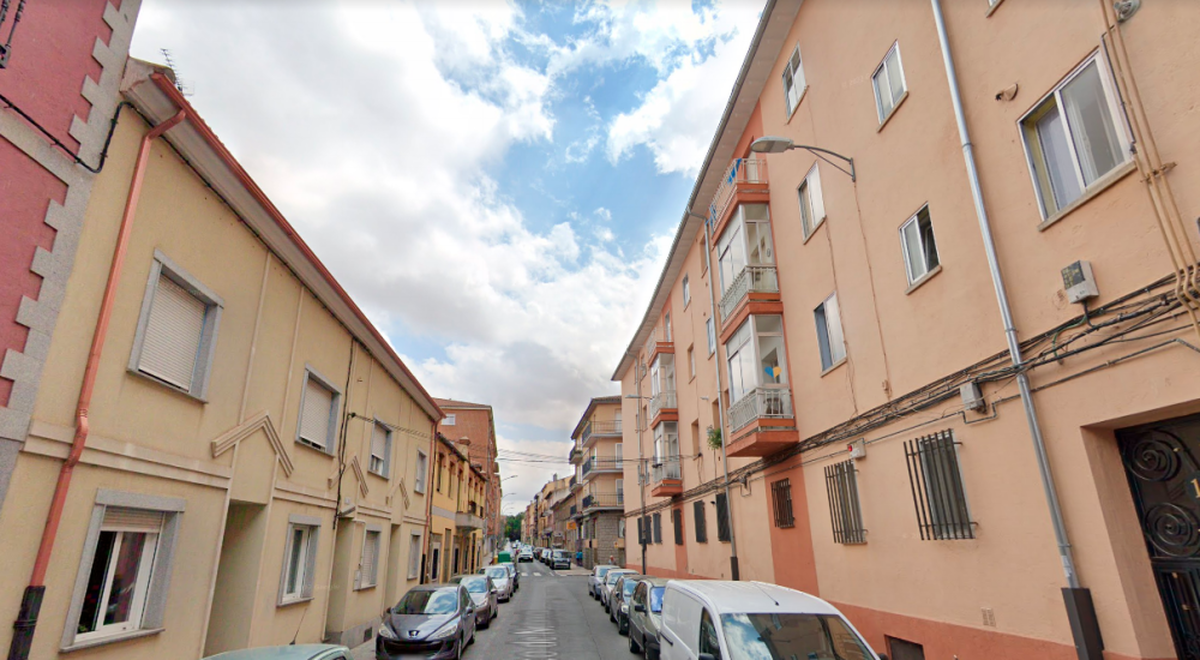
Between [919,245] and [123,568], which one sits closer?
[123,568]

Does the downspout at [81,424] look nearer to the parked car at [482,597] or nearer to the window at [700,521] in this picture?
the parked car at [482,597]

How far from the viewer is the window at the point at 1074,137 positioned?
18.9 ft

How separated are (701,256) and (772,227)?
6622mm

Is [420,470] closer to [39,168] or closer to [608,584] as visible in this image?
[608,584]

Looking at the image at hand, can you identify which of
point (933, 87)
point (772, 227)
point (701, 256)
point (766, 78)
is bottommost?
point (933, 87)

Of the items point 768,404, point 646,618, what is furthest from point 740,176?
point 646,618

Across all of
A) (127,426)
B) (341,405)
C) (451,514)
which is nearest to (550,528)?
(451,514)

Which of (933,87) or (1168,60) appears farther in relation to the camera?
(933,87)

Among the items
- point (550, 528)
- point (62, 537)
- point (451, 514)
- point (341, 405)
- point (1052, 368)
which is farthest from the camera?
point (550, 528)

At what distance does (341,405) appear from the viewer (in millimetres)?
12617

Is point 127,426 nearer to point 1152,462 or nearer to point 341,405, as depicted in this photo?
point 341,405

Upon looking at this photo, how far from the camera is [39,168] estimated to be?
5258mm

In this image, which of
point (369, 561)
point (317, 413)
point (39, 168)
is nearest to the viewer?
point (39, 168)

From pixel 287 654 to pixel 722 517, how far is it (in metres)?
14.1
